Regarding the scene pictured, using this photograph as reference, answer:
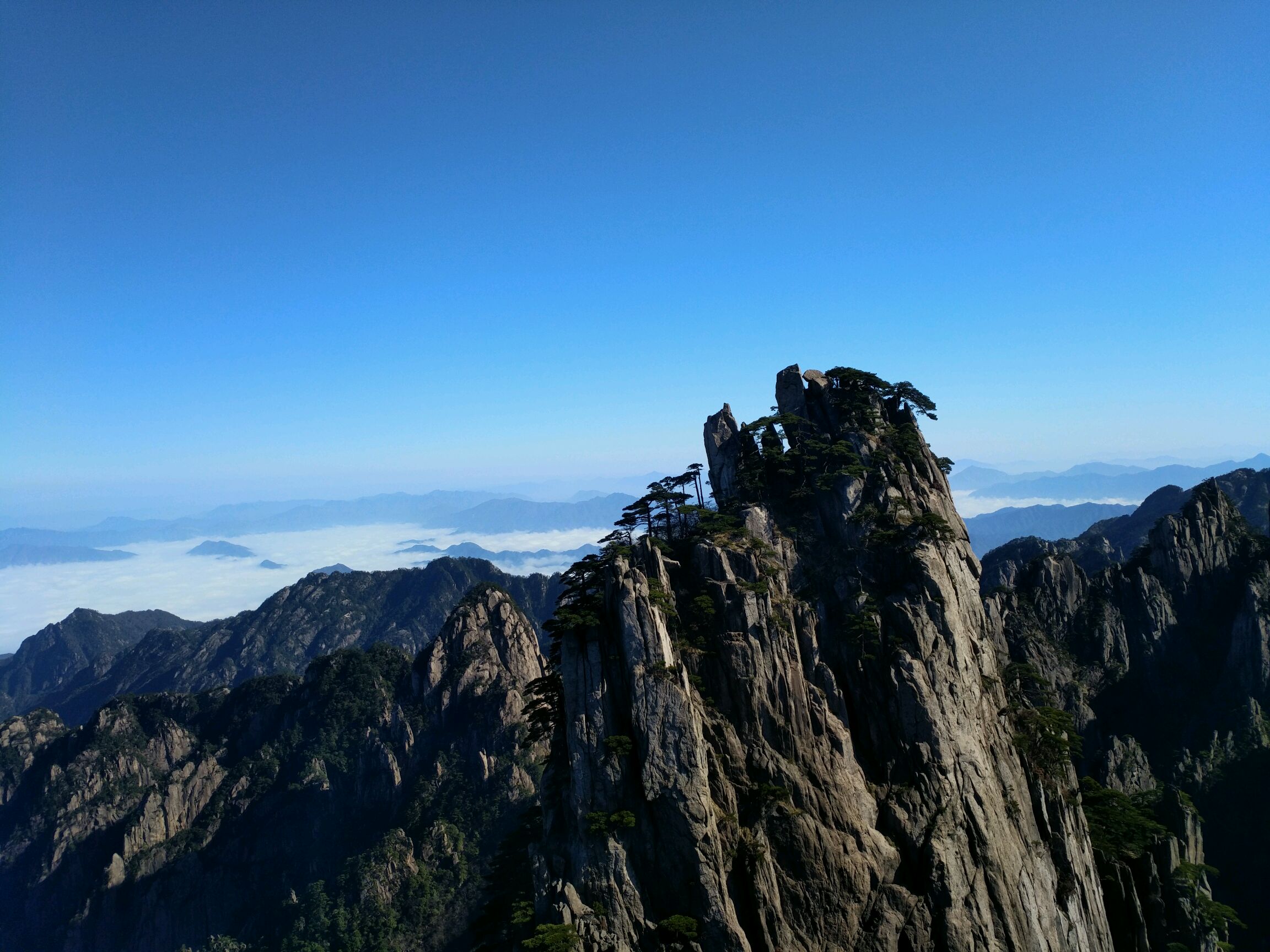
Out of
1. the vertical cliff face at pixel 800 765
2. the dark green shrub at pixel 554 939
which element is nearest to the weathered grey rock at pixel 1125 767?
the vertical cliff face at pixel 800 765

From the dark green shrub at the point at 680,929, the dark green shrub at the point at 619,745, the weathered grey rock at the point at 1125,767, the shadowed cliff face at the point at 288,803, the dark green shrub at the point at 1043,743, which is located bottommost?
the shadowed cliff face at the point at 288,803

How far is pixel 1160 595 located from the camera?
102m

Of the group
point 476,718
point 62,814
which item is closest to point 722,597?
point 476,718

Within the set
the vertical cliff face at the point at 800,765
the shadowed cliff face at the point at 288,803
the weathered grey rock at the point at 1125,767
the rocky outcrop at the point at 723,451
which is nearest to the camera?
the vertical cliff face at the point at 800,765

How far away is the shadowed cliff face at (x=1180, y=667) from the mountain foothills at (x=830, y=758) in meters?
0.38

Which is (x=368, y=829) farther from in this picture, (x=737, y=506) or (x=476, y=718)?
(x=737, y=506)

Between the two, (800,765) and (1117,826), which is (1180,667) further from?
(800,765)

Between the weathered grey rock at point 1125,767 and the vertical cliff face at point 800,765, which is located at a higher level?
the vertical cliff face at point 800,765

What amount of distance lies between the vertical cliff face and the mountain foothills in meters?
0.20

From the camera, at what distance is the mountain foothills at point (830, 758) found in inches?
1752

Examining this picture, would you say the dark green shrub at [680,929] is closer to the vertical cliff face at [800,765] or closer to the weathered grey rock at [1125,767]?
the vertical cliff face at [800,765]

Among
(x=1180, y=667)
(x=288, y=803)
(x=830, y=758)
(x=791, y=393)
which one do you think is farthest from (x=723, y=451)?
(x=288, y=803)

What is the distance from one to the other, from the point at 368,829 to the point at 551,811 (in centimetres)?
9415

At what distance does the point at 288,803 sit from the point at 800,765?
122636mm
